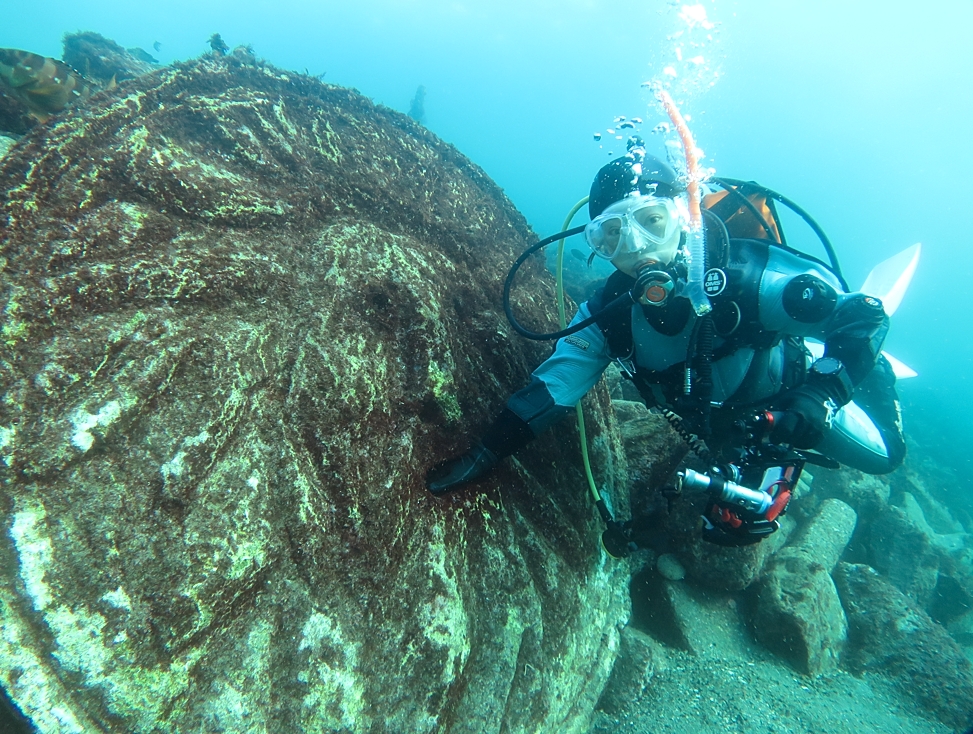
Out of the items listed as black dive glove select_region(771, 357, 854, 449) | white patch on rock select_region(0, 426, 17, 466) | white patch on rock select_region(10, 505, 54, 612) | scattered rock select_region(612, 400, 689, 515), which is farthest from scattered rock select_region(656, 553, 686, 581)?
white patch on rock select_region(0, 426, 17, 466)

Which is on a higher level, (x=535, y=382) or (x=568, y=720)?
(x=535, y=382)

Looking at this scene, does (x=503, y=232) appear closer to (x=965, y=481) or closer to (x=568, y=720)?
(x=568, y=720)

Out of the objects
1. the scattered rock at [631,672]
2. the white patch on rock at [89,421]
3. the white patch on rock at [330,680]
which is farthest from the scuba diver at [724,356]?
the white patch on rock at [89,421]

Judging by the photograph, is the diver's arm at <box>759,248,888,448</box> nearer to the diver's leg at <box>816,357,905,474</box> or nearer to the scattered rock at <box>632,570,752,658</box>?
the diver's leg at <box>816,357,905,474</box>

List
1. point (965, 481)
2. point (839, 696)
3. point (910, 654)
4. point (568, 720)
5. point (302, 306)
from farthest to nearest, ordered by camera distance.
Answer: point (965, 481), point (910, 654), point (839, 696), point (568, 720), point (302, 306)

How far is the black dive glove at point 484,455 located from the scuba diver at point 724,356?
0.03 ft

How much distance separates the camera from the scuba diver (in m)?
2.89

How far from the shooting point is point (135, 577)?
81.4 inches

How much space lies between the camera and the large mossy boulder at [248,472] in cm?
207

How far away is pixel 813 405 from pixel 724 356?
749mm

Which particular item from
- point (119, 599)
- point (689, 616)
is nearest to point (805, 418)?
point (689, 616)

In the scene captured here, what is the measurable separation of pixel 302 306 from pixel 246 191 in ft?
3.97

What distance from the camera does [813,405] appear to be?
111 inches

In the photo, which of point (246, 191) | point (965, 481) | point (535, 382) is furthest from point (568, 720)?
point (965, 481)
